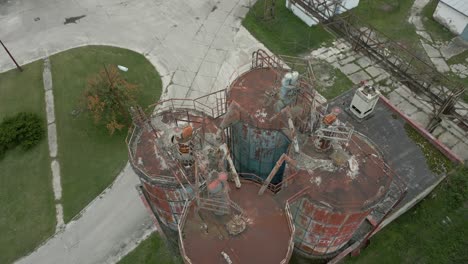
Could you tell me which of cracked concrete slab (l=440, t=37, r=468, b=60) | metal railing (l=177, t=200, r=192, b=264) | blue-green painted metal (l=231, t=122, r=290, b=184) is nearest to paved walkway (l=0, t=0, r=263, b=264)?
blue-green painted metal (l=231, t=122, r=290, b=184)

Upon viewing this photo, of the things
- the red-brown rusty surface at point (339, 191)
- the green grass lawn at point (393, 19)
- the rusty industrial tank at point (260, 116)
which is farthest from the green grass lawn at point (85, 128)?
the green grass lawn at point (393, 19)

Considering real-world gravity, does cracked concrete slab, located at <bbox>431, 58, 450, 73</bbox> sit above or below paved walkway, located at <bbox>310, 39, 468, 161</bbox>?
above

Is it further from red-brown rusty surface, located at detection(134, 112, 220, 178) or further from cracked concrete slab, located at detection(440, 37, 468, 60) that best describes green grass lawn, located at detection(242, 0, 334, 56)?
red-brown rusty surface, located at detection(134, 112, 220, 178)

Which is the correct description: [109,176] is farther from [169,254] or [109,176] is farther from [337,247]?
[337,247]

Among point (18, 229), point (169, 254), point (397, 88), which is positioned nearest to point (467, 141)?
point (397, 88)

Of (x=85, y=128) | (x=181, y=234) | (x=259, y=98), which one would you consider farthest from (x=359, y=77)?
(x=85, y=128)

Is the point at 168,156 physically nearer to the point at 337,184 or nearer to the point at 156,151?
the point at 156,151

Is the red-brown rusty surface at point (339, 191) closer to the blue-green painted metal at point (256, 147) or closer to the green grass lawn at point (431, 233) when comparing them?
the blue-green painted metal at point (256, 147)
